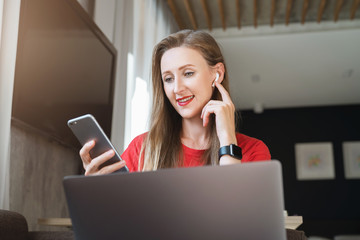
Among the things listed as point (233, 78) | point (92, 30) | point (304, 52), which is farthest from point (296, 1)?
point (92, 30)

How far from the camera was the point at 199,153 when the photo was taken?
64.7 inches

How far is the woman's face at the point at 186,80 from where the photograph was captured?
1596 mm

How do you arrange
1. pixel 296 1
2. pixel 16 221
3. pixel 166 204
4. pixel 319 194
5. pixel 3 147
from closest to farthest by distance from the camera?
pixel 166 204 < pixel 16 221 < pixel 3 147 < pixel 296 1 < pixel 319 194

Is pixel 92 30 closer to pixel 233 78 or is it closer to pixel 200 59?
pixel 200 59

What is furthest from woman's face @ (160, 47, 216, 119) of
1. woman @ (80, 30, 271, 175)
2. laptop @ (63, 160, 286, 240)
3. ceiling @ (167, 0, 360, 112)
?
ceiling @ (167, 0, 360, 112)

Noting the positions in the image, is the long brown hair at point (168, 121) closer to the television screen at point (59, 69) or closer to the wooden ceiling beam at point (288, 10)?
the television screen at point (59, 69)

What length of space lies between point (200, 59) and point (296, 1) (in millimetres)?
3129

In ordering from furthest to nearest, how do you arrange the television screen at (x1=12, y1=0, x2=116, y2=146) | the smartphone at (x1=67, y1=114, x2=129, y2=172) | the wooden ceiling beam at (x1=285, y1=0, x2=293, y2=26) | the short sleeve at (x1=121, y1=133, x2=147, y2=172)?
the wooden ceiling beam at (x1=285, y1=0, x2=293, y2=26), the television screen at (x1=12, y1=0, x2=116, y2=146), the short sleeve at (x1=121, y1=133, x2=147, y2=172), the smartphone at (x1=67, y1=114, x2=129, y2=172)

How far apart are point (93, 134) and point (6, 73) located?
2.31ft

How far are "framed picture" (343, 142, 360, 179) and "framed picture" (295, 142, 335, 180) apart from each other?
0.74 feet

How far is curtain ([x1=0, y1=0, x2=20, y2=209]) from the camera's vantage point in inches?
62.2

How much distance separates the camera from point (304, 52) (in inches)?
206

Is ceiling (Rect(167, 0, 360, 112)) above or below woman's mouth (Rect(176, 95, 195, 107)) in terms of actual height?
above

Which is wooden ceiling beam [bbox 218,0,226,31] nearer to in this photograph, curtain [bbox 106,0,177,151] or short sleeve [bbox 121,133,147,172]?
curtain [bbox 106,0,177,151]
